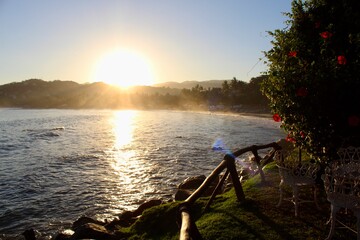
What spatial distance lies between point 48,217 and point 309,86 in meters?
13.0

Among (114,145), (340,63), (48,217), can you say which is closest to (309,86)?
(340,63)

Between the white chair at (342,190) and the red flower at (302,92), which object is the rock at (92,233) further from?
the red flower at (302,92)

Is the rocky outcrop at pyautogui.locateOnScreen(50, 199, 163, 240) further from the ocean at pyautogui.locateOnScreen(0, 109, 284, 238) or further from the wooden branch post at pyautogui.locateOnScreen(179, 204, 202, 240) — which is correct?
the wooden branch post at pyautogui.locateOnScreen(179, 204, 202, 240)

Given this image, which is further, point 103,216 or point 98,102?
point 98,102

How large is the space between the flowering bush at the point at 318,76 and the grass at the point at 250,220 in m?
1.72

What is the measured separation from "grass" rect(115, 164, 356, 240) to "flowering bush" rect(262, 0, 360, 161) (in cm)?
172

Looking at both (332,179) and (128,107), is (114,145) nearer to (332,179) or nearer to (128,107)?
(332,179)

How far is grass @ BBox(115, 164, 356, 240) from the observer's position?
6.47 metres

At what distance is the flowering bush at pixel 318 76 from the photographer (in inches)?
264

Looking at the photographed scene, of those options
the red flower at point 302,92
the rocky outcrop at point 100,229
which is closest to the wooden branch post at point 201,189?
the red flower at point 302,92

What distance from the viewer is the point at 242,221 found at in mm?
7211

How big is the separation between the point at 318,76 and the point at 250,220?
3690 millimetres

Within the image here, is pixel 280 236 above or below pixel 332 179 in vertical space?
below

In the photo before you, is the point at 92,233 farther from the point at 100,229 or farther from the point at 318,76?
the point at 318,76
